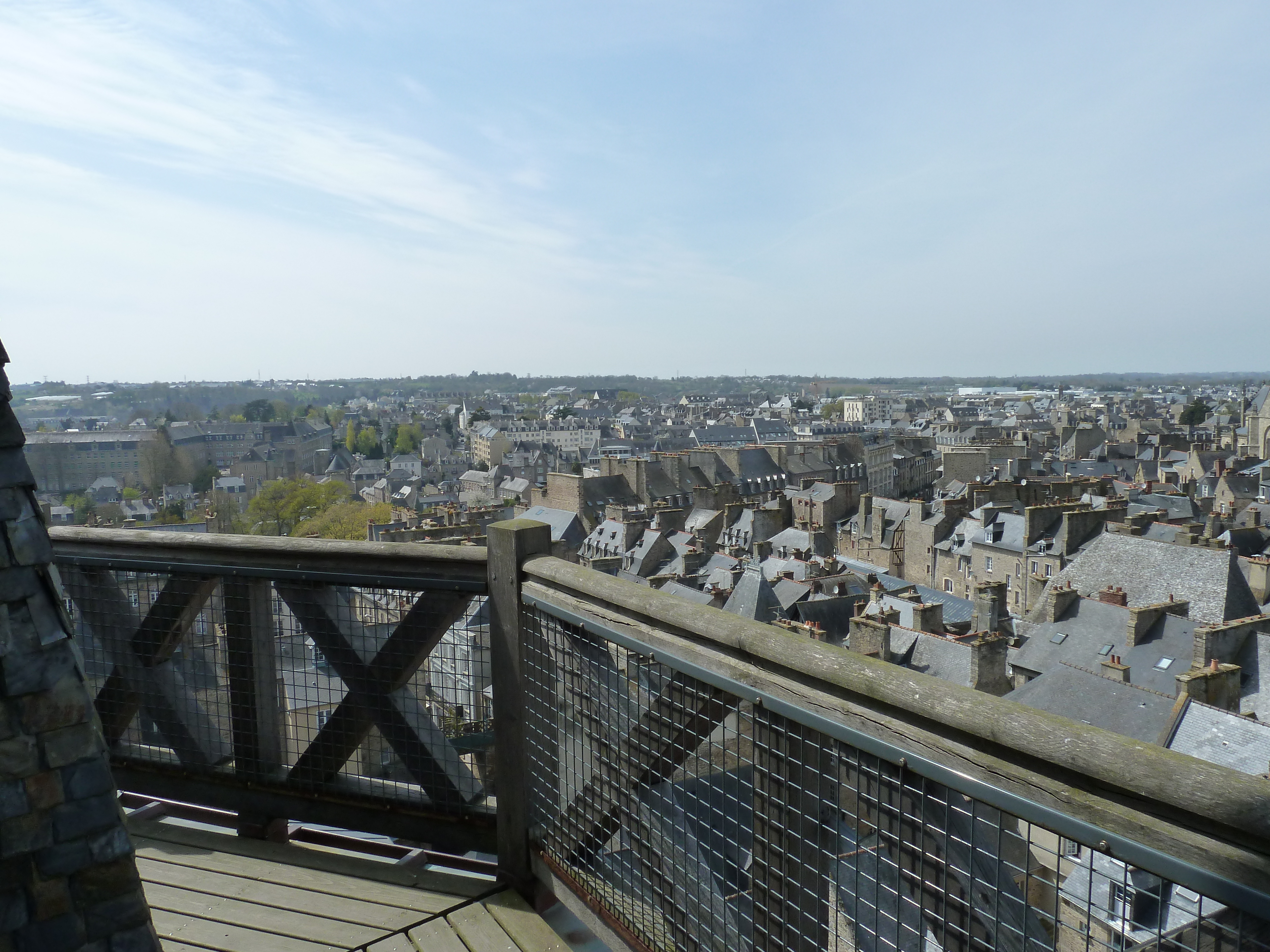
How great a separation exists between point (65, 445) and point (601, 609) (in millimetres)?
92803

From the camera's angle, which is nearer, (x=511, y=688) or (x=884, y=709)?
(x=884, y=709)

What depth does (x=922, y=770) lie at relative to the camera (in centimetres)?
173

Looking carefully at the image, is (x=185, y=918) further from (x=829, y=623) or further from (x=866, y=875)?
(x=829, y=623)

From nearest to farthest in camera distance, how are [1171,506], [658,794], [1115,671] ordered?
[658,794]
[1115,671]
[1171,506]

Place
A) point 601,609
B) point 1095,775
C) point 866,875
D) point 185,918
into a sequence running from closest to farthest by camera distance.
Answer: point 1095,775 → point 866,875 → point 601,609 → point 185,918

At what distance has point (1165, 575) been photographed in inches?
904

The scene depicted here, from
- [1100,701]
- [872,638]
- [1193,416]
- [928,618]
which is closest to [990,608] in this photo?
[928,618]

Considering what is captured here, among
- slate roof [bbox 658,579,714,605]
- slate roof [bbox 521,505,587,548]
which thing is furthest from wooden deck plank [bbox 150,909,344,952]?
slate roof [bbox 521,505,587,548]

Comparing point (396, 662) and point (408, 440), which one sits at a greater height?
point (396, 662)

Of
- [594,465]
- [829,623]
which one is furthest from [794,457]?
[829,623]

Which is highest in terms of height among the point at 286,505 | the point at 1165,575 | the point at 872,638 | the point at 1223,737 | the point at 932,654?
the point at 1223,737

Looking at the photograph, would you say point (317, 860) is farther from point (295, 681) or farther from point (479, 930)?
point (479, 930)

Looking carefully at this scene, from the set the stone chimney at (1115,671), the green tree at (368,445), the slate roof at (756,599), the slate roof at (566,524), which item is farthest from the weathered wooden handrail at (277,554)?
the green tree at (368,445)

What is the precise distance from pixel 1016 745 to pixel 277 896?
272 centimetres
